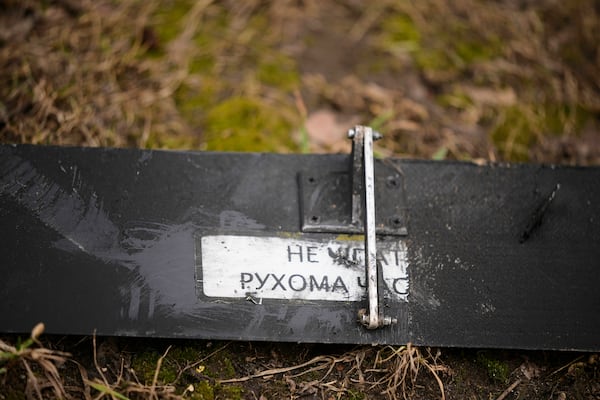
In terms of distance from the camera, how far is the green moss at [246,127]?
201 centimetres

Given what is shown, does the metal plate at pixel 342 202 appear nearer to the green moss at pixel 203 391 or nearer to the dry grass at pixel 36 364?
the green moss at pixel 203 391

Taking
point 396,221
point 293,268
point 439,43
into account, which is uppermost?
point 439,43

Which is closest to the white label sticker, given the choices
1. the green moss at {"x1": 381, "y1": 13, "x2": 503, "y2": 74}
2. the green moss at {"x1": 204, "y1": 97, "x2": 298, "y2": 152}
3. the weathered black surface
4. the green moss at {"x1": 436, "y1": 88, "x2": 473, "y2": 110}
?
the weathered black surface

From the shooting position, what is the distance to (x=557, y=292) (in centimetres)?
147

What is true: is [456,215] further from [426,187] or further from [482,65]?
[482,65]

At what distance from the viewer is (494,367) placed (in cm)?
146

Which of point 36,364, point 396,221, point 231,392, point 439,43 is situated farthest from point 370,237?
point 439,43

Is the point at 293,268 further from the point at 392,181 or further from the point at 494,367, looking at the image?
the point at 494,367

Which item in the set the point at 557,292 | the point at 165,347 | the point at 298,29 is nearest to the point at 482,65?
the point at 298,29

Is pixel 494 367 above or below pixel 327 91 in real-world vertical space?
below

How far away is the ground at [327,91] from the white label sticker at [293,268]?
14cm

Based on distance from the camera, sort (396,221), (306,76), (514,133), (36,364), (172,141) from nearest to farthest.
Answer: (36,364)
(396,221)
(172,141)
(514,133)
(306,76)

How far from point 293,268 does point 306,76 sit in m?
1.10

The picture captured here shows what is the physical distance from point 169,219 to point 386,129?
1.00 metres
